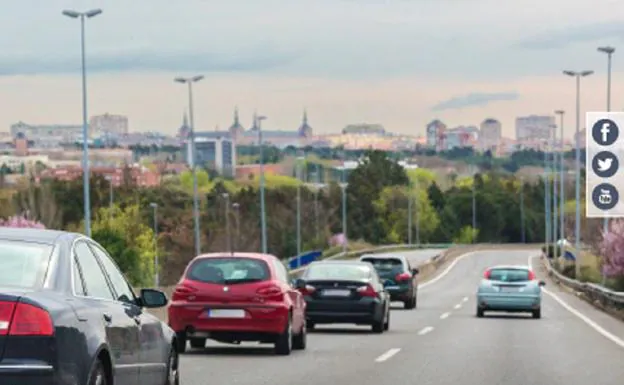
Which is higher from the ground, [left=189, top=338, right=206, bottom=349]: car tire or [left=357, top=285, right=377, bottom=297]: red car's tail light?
[left=357, top=285, right=377, bottom=297]: red car's tail light

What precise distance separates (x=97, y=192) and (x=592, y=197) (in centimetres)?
7535

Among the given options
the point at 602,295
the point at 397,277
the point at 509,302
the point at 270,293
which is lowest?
the point at 602,295

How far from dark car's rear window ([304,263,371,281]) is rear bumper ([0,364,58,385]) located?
22.2 metres

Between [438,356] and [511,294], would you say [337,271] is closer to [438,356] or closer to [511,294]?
[438,356]

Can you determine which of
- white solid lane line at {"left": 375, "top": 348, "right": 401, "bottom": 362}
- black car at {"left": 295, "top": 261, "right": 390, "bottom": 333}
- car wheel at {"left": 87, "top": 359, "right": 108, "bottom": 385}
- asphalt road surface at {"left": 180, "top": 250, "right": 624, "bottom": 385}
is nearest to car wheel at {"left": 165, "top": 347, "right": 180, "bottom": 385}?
car wheel at {"left": 87, "top": 359, "right": 108, "bottom": 385}

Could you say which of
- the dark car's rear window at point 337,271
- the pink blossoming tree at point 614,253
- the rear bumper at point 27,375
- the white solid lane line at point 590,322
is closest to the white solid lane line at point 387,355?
the white solid lane line at point 590,322

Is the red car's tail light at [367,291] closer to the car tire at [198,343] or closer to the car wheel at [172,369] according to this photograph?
the car tire at [198,343]

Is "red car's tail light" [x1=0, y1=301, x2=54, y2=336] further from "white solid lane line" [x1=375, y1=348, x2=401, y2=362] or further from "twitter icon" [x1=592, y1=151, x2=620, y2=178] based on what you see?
"twitter icon" [x1=592, y1=151, x2=620, y2=178]

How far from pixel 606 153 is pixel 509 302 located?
1107 inches

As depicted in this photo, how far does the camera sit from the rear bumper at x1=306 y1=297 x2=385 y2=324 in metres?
31.0

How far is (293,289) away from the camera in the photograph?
25000 mm

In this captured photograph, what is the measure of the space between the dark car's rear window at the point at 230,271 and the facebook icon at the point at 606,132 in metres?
44.2

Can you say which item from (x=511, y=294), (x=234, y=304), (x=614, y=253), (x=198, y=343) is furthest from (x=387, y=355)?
(x=614, y=253)

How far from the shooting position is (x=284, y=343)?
77.7 ft
